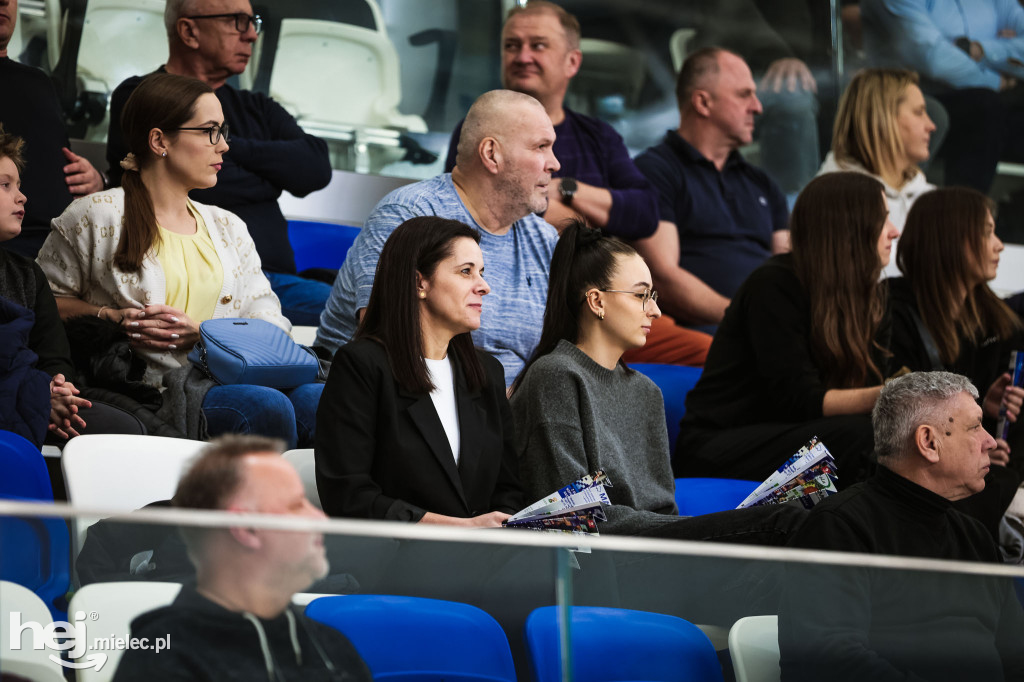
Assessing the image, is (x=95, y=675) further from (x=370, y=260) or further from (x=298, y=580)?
(x=370, y=260)

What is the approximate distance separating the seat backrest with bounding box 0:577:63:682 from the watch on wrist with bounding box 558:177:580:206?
263 cm

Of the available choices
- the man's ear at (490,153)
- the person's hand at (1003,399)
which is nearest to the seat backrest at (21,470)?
the man's ear at (490,153)

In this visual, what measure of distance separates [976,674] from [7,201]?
2.28 m

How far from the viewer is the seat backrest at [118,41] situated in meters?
4.80

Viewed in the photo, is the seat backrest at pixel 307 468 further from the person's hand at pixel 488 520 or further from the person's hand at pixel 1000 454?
the person's hand at pixel 1000 454

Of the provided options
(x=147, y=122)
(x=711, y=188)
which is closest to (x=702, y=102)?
(x=711, y=188)

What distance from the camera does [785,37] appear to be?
6133mm

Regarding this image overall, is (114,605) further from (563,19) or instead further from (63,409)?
(563,19)

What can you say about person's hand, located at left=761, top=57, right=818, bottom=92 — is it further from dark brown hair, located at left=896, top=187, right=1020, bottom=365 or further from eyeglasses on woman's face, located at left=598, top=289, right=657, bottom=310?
eyeglasses on woman's face, located at left=598, top=289, right=657, bottom=310

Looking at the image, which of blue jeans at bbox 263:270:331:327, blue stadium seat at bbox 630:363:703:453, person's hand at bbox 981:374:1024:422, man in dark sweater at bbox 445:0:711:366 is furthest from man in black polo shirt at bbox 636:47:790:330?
blue jeans at bbox 263:270:331:327

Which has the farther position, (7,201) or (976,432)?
(7,201)

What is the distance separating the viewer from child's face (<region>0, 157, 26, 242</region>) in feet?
9.95

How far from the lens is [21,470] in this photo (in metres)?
2.42

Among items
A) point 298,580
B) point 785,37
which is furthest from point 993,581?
point 785,37
